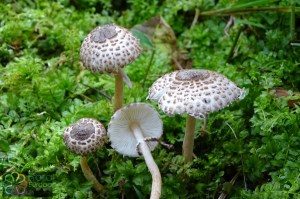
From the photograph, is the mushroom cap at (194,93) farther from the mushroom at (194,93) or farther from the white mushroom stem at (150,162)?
the white mushroom stem at (150,162)

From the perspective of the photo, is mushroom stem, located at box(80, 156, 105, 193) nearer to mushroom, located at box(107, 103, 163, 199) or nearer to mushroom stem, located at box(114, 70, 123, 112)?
mushroom, located at box(107, 103, 163, 199)

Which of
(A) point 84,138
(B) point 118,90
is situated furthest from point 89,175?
(B) point 118,90

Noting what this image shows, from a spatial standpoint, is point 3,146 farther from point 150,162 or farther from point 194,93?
point 194,93

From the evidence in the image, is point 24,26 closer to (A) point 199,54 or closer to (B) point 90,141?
(A) point 199,54

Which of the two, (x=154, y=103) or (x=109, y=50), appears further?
(x=154, y=103)

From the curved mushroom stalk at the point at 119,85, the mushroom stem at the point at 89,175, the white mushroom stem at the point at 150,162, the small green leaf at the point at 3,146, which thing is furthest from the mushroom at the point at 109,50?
the small green leaf at the point at 3,146

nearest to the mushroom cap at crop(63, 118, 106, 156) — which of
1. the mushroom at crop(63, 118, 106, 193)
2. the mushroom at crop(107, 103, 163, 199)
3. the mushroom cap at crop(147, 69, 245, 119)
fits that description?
the mushroom at crop(63, 118, 106, 193)
